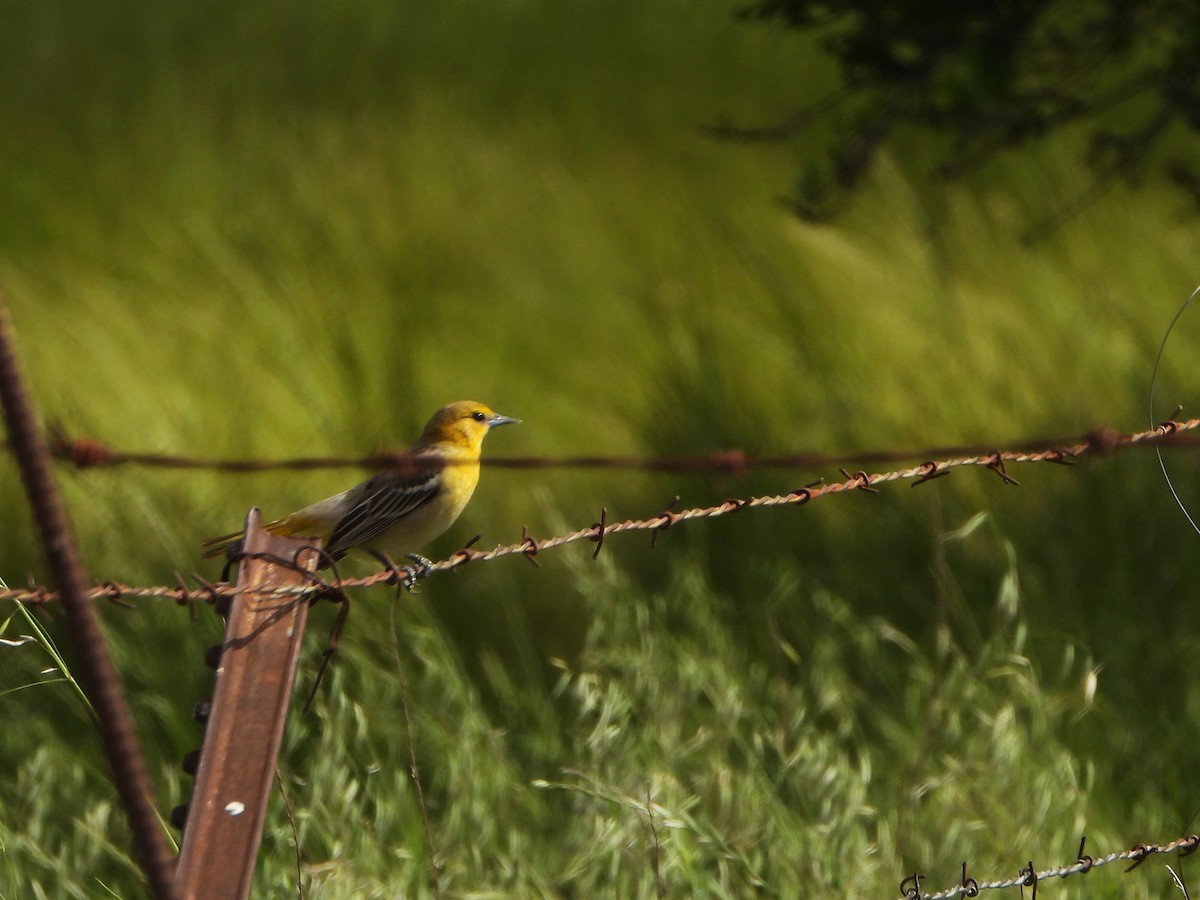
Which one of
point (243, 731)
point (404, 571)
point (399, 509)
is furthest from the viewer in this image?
point (399, 509)

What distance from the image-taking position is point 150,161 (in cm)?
1259

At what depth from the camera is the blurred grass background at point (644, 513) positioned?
12.0 feet

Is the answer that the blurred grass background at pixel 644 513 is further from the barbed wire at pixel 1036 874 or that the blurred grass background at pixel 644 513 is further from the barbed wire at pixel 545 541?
the barbed wire at pixel 545 541

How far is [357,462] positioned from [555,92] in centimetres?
1156

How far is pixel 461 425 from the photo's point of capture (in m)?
4.07

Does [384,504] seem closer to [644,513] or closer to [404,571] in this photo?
[404,571]

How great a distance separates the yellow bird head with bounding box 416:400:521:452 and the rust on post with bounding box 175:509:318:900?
5.97 ft

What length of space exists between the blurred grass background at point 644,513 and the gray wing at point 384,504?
0.33 meters

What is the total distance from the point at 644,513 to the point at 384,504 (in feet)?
7.56

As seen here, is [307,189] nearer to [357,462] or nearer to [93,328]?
[93,328]

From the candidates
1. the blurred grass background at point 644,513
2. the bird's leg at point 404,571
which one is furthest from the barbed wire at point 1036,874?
the bird's leg at point 404,571

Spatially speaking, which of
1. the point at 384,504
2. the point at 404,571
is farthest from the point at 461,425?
the point at 404,571

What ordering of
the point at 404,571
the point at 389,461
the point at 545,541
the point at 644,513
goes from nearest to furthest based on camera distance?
1. the point at 389,461
2. the point at 545,541
3. the point at 404,571
4. the point at 644,513

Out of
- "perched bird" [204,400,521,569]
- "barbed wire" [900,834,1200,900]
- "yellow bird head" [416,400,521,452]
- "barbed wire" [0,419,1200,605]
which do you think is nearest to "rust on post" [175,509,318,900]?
"barbed wire" [0,419,1200,605]
